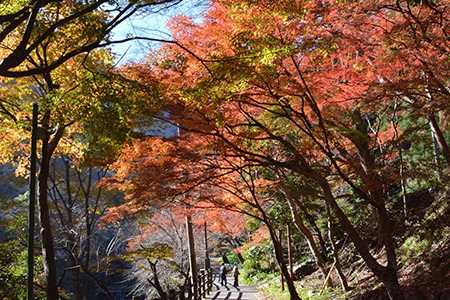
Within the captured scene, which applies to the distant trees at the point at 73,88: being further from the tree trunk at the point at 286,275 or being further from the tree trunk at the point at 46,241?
the tree trunk at the point at 286,275

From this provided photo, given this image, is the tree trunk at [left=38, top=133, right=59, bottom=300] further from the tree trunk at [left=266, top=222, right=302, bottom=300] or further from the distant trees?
the tree trunk at [left=266, top=222, right=302, bottom=300]

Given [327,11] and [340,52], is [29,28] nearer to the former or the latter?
[327,11]

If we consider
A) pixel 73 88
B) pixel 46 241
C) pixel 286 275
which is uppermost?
pixel 73 88

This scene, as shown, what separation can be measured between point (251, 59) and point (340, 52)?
4165mm

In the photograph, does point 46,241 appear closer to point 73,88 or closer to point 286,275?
Result: point 73,88

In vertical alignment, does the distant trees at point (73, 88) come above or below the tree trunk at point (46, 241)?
above

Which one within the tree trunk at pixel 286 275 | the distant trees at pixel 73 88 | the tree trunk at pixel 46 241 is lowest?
the tree trunk at pixel 286 275

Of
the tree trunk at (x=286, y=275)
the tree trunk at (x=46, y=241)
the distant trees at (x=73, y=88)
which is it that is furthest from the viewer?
the tree trunk at (x=286, y=275)

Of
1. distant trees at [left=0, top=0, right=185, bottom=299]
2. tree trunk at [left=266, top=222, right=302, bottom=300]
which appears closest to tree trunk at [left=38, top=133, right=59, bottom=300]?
distant trees at [left=0, top=0, right=185, bottom=299]

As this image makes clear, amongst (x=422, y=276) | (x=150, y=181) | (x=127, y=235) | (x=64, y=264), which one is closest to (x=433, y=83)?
(x=422, y=276)

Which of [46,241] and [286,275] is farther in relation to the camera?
[286,275]

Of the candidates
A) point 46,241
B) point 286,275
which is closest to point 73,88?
point 46,241

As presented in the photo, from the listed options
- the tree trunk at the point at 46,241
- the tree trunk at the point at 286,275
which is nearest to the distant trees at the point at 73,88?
the tree trunk at the point at 46,241

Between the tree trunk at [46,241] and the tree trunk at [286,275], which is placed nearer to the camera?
the tree trunk at [46,241]
